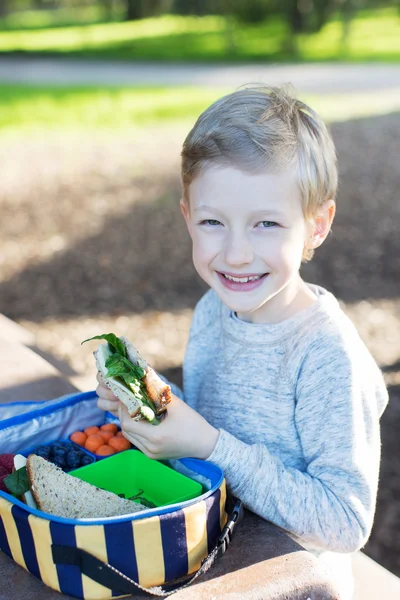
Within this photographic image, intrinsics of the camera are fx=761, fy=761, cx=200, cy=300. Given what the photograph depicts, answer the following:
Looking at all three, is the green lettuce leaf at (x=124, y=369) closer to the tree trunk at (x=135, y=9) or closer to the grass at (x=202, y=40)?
the grass at (x=202, y=40)

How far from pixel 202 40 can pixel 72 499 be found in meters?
24.5

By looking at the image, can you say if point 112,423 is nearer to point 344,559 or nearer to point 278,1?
point 344,559

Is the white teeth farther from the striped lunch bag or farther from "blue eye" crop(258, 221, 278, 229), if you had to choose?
the striped lunch bag

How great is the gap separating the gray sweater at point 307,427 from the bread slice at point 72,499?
0.27m

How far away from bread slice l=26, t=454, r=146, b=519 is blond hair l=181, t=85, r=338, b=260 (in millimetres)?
812

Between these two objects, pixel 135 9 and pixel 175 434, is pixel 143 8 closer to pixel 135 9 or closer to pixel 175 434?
pixel 135 9

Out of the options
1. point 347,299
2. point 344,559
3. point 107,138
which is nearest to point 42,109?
point 107,138

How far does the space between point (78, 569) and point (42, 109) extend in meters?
12.1

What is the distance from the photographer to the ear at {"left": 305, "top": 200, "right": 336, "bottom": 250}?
201 cm

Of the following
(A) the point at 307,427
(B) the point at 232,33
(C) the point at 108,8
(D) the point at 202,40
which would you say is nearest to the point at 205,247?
(A) the point at 307,427

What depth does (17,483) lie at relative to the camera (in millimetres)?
1771

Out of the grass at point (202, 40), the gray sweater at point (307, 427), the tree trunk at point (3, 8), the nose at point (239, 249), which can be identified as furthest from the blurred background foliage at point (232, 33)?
the nose at point (239, 249)

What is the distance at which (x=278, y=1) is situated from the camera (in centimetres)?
2186

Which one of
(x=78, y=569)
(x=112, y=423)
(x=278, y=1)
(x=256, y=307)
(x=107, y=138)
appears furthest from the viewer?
(x=278, y=1)
